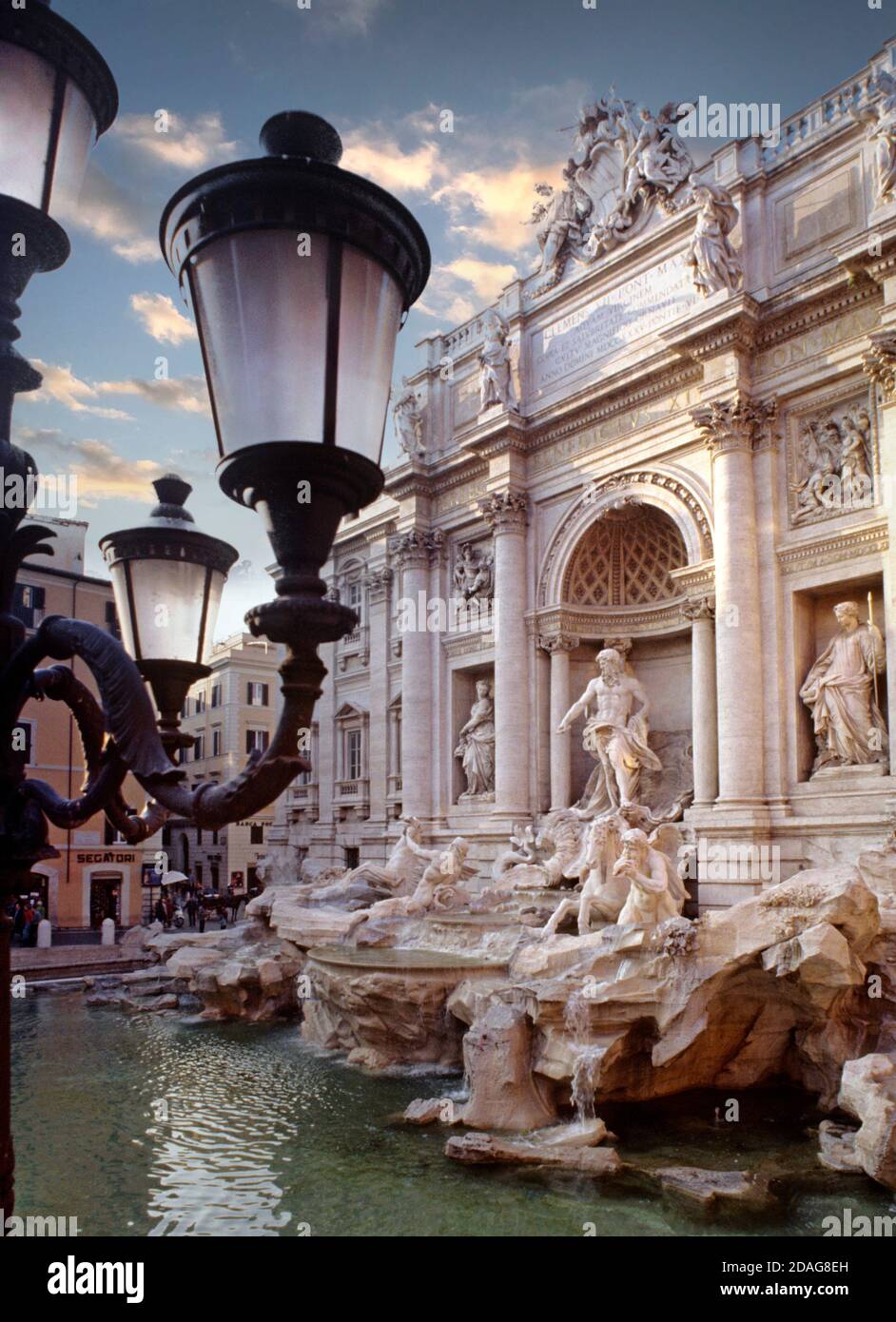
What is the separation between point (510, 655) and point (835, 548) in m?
7.37

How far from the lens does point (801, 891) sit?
1061 centimetres

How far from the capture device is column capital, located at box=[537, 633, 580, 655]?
20.8 metres

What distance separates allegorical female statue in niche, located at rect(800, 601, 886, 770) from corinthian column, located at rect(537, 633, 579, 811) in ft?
18.7

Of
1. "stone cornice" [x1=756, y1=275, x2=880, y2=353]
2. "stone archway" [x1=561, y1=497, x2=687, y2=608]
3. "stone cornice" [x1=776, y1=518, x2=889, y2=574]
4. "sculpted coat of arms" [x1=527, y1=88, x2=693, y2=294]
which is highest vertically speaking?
"sculpted coat of arms" [x1=527, y1=88, x2=693, y2=294]

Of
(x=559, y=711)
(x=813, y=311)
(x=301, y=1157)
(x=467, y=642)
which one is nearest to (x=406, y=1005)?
(x=301, y=1157)

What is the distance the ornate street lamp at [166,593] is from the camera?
12.9 ft

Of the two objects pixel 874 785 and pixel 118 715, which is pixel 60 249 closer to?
pixel 118 715

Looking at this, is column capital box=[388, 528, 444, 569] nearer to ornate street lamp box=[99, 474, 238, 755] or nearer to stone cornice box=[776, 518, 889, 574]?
stone cornice box=[776, 518, 889, 574]

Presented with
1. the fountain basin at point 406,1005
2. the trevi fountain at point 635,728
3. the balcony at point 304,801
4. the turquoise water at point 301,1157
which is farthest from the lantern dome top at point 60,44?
the balcony at point 304,801

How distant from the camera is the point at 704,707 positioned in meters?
17.6

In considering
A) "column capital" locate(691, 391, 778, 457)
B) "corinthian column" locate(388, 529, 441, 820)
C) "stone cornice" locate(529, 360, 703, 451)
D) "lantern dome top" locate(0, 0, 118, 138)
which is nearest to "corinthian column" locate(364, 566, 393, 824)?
"corinthian column" locate(388, 529, 441, 820)

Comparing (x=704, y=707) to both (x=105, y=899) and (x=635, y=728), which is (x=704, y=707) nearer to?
(x=635, y=728)

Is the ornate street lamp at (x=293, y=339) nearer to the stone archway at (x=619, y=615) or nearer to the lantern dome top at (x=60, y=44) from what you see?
the lantern dome top at (x=60, y=44)
